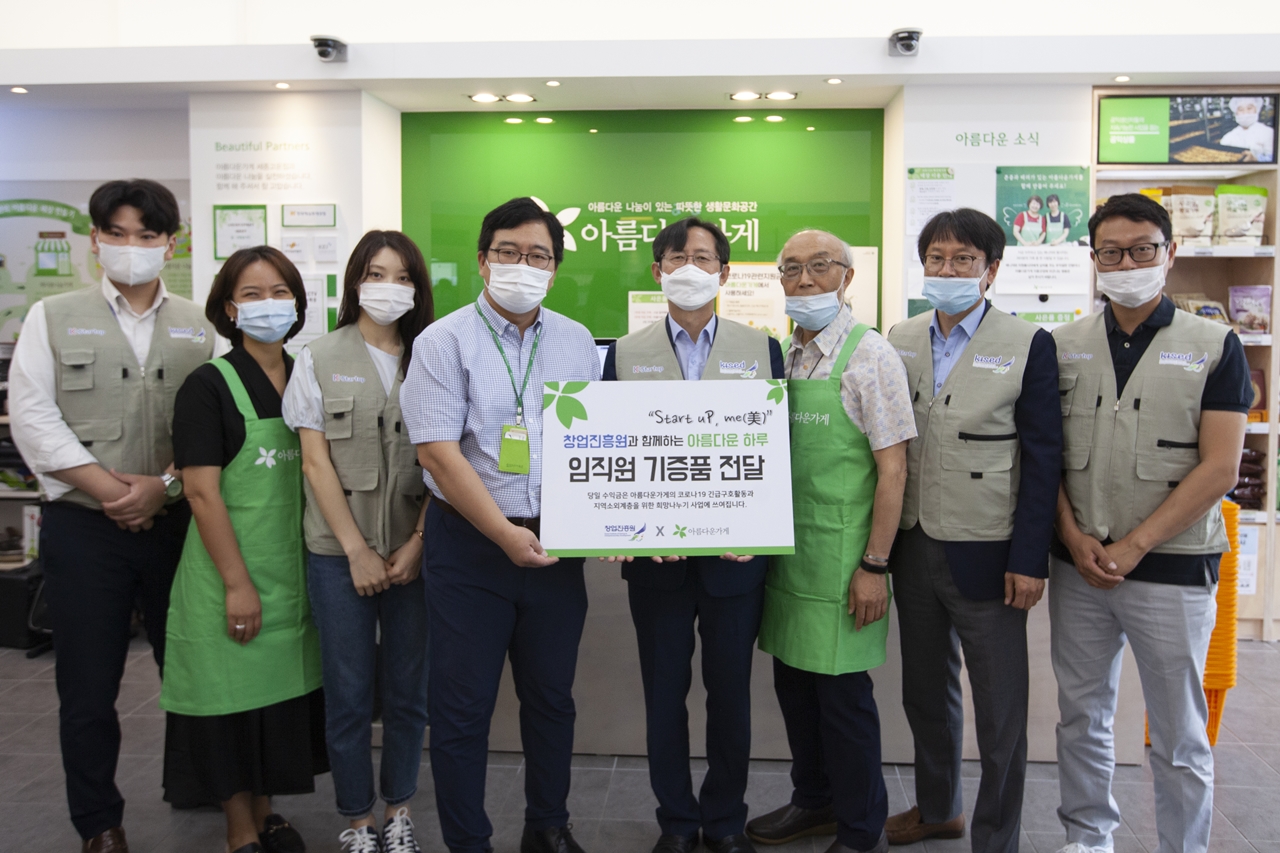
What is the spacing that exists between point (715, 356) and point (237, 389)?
4.19 ft

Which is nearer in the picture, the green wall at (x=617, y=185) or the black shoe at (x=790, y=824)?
the black shoe at (x=790, y=824)

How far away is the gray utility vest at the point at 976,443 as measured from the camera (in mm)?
2242

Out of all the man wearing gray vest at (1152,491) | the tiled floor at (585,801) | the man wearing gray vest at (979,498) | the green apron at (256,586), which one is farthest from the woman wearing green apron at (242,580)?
the man wearing gray vest at (1152,491)

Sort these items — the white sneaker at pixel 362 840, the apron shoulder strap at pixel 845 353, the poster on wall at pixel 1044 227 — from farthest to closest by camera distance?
1. the poster on wall at pixel 1044 227
2. the white sneaker at pixel 362 840
3. the apron shoulder strap at pixel 845 353

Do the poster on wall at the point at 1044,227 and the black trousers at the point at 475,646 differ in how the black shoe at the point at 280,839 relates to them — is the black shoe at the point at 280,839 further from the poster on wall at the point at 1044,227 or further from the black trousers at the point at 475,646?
the poster on wall at the point at 1044,227

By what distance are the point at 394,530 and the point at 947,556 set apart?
1486 millimetres

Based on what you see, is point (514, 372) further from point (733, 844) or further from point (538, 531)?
point (733, 844)

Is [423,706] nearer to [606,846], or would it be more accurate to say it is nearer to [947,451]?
[606,846]

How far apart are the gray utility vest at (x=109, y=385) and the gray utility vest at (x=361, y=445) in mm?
490

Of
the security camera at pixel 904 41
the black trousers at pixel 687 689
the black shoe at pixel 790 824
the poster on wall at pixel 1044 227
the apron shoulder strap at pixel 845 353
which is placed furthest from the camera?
the poster on wall at pixel 1044 227

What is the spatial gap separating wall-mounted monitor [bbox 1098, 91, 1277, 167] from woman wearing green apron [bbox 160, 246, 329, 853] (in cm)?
397

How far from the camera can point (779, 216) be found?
4.99m

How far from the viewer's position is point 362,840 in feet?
8.14

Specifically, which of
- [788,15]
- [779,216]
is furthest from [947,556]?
[788,15]
